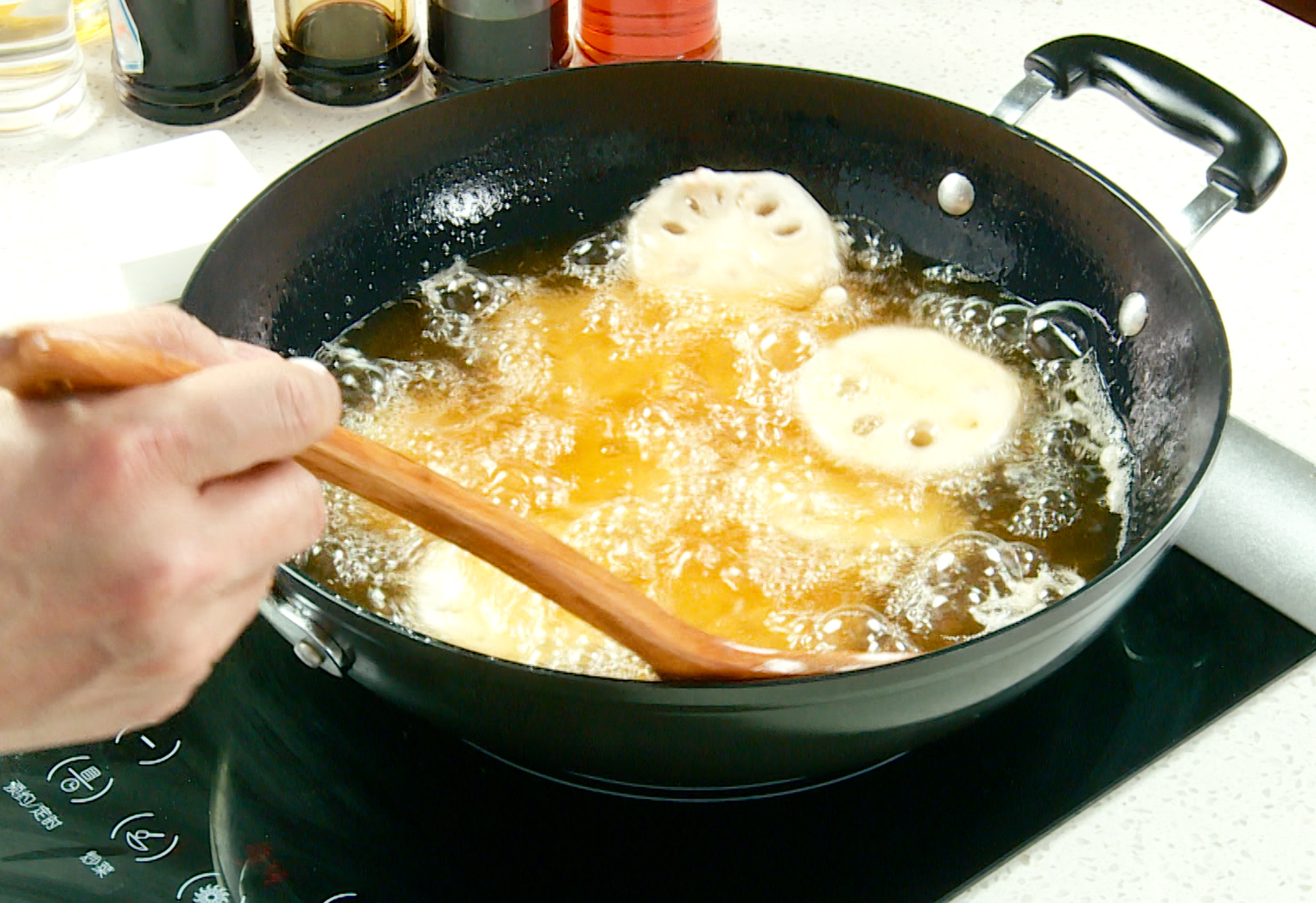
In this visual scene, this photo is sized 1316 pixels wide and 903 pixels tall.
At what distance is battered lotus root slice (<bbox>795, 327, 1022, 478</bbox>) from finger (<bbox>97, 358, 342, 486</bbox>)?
493mm

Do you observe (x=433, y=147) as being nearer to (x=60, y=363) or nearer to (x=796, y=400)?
(x=796, y=400)

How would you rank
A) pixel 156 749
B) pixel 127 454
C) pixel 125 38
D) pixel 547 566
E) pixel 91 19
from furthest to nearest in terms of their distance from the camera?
pixel 91 19 → pixel 125 38 → pixel 156 749 → pixel 547 566 → pixel 127 454

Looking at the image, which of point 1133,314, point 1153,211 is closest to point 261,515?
point 1133,314

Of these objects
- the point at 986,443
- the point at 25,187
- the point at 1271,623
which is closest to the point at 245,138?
the point at 25,187

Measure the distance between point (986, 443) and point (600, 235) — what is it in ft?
1.21

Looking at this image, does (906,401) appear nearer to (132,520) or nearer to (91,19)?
(132,520)

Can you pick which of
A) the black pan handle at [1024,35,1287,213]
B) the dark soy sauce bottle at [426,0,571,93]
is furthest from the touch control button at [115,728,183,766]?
the black pan handle at [1024,35,1287,213]

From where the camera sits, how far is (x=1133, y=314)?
98cm

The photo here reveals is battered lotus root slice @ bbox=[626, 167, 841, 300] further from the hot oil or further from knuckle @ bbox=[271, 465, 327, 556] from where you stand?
knuckle @ bbox=[271, 465, 327, 556]

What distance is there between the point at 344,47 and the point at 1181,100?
752 mm

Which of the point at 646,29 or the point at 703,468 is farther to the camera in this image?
the point at 646,29

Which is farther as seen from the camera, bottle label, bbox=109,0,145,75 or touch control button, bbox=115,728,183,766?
bottle label, bbox=109,0,145,75

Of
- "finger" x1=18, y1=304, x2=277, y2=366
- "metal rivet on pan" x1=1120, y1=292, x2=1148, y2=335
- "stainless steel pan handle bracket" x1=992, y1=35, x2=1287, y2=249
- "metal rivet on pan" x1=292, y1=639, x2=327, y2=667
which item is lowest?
"metal rivet on pan" x1=292, y1=639, x2=327, y2=667

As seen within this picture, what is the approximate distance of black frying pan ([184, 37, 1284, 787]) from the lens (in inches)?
27.4
